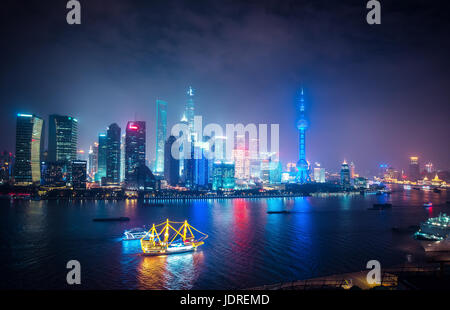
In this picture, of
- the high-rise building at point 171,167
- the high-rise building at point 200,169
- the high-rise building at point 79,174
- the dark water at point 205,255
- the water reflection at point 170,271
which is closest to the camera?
the water reflection at point 170,271

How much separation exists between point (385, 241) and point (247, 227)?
13.7 meters

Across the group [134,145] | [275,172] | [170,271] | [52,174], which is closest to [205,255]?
[170,271]

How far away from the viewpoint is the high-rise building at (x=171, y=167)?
124 m

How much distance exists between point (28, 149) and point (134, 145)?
122 feet

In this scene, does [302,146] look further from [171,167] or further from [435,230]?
[435,230]

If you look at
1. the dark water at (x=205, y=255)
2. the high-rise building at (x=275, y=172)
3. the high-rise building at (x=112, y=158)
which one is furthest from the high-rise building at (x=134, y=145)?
the dark water at (x=205, y=255)

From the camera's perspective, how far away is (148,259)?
755 inches

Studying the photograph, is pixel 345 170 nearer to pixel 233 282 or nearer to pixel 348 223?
pixel 348 223

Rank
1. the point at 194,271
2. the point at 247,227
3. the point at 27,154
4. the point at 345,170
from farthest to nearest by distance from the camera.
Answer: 1. the point at 345,170
2. the point at 27,154
3. the point at 247,227
4. the point at 194,271

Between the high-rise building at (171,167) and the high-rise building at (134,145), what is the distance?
49.8ft

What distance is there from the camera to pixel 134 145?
118 metres

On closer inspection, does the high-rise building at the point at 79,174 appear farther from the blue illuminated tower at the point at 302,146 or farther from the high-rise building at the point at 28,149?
the blue illuminated tower at the point at 302,146
